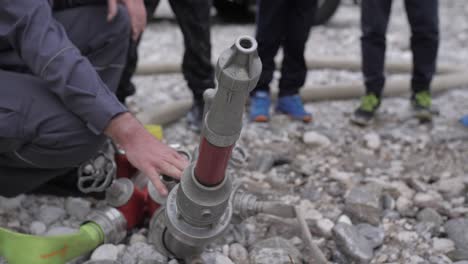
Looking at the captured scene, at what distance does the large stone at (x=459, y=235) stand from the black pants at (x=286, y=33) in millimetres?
1219

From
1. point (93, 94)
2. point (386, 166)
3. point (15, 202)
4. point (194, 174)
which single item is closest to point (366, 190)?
point (386, 166)

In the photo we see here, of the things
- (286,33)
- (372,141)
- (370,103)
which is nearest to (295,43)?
(286,33)

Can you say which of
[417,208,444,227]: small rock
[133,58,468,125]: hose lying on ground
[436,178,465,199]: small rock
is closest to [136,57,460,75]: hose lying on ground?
[133,58,468,125]: hose lying on ground

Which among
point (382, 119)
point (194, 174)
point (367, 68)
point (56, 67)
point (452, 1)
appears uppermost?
point (56, 67)

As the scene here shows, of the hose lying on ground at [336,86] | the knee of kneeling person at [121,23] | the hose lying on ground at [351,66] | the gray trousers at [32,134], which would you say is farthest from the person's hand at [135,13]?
the hose lying on ground at [351,66]

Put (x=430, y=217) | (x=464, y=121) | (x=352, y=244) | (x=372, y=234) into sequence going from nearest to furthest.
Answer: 1. (x=352, y=244)
2. (x=372, y=234)
3. (x=430, y=217)
4. (x=464, y=121)

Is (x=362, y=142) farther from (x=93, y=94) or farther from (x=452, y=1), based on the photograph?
(x=452, y=1)

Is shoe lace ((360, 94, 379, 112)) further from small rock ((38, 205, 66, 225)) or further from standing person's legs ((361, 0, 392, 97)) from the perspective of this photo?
small rock ((38, 205, 66, 225))

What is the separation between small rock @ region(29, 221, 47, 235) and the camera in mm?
1637

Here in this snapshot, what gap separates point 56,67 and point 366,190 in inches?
44.2

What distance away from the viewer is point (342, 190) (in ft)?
6.52

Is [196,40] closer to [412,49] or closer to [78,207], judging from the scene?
[78,207]

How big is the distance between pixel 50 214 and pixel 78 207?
90mm

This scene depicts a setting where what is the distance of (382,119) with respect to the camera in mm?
2785
